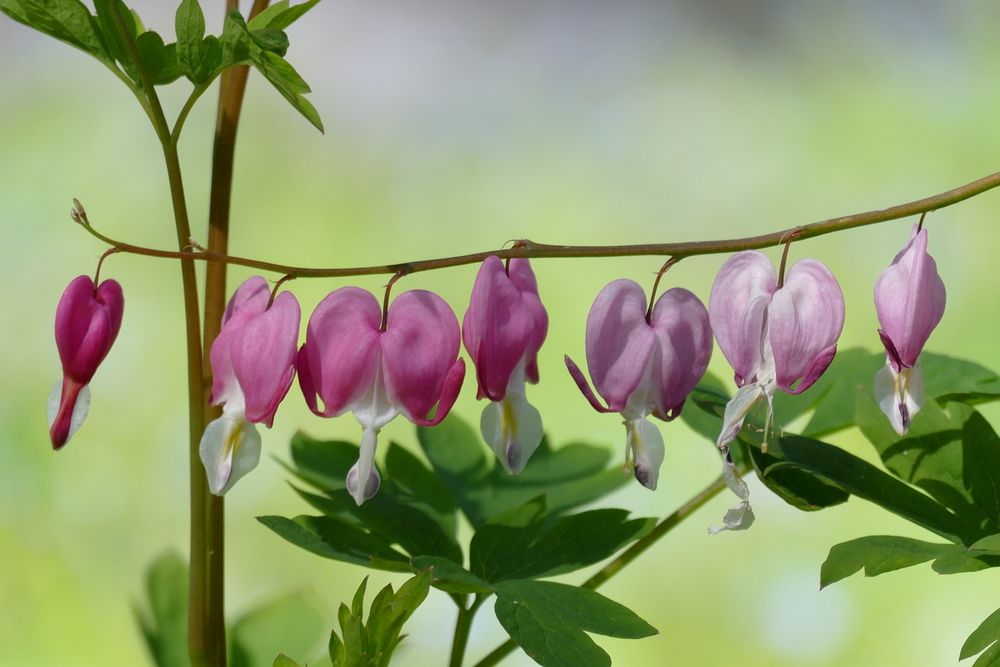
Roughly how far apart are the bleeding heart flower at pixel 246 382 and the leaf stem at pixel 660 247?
5 cm

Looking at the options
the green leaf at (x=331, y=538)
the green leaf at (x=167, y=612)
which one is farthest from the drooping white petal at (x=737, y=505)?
the green leaf at (x=167, y=612)

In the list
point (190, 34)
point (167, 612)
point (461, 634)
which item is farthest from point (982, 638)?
point (167, 612)

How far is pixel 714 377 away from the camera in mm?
1499

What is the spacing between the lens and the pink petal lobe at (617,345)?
973mm

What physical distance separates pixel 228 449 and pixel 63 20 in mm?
421

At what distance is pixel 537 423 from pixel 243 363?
0.91ft

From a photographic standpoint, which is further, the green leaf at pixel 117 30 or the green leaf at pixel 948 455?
the green leaf at pixel 948 455

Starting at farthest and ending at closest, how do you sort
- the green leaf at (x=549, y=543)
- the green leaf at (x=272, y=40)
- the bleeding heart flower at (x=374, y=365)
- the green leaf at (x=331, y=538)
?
the green leaf at (x=549, y=543), the green leaf at (x=331, y=538), the bleeding heart flower at (x=374, y=365), the green leaf at (x=272, y=40)

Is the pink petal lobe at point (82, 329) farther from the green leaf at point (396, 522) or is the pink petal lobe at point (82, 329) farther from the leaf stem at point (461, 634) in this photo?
the leaf stem at point (461, 634)

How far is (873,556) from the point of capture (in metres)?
0.97

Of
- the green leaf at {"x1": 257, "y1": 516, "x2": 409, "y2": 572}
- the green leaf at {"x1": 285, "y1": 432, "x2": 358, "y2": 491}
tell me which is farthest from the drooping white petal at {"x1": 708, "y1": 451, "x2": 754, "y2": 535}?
the green leaf at {"x1": 285, "y1": 432, "x2": 358, "y2": 491}

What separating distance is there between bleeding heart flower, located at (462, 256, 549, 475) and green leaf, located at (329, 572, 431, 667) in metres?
0.15

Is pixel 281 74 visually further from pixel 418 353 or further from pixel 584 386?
pixel 584 386

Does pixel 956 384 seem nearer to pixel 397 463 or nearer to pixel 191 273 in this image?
pixel 397 463
